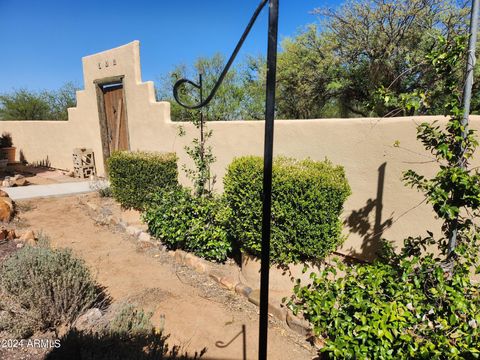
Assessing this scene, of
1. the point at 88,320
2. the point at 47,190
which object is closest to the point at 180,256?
the point at 88,320

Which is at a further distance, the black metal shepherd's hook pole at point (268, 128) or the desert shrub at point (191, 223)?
the desert shrub at point (191, 223)

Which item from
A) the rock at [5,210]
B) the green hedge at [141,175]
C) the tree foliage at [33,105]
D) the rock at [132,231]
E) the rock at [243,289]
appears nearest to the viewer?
the rock at [243,289]

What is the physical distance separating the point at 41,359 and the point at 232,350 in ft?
4.45

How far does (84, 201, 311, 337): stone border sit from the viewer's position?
272cm

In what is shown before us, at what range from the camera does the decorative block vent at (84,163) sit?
8612 millimetres

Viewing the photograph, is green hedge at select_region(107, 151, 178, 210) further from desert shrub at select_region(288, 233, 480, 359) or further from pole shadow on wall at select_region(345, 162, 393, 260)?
desert shrub at select_region(288, 233, 480, 359)

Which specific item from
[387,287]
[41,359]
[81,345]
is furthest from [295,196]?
[41,359]

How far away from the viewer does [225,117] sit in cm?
1069

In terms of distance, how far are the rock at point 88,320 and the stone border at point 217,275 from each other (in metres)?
1.39

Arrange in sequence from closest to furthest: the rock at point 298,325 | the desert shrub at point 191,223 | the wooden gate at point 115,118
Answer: the rock at point 298,325, the desert shrub at point 191,223, the wooden gate at point 115,118

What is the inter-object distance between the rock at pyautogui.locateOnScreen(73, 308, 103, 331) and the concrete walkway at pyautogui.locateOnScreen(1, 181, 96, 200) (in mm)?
5383

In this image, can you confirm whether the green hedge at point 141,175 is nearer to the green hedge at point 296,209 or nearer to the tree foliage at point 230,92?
the green hedge at point 296,209

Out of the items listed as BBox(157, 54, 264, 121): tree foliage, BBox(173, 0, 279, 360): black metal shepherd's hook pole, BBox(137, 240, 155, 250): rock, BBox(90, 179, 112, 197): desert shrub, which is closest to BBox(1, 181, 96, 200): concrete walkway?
BBox(90, 179, 112, 197): desert shrub

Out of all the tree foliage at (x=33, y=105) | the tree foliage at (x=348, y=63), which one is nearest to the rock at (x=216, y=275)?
the tree foliage at (x=348, y=63)
